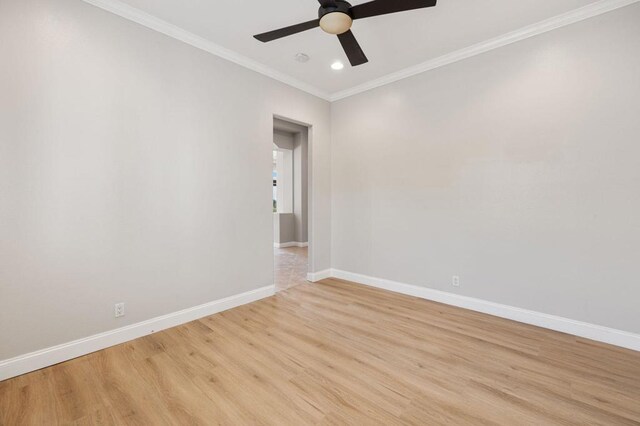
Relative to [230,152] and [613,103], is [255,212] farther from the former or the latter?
[613,103]

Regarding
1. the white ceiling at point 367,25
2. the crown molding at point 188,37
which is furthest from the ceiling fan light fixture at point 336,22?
the crown molding at point 188,37

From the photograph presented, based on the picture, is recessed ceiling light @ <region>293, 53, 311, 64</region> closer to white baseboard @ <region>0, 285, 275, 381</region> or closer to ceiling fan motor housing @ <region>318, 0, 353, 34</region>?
ceiling fan motor housing @ <region>318, 0, 353, 34</region>

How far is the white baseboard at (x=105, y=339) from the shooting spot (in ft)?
6.53

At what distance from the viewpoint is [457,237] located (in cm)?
328

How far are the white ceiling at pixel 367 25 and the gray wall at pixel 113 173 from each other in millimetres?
299

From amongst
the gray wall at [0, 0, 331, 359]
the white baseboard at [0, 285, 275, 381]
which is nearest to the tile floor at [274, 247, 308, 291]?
the gray wall at [0, 0, 331, 359]

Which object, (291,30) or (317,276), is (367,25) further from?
(317,276)

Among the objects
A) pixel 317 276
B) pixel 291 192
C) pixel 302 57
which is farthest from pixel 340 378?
pixel 291 192

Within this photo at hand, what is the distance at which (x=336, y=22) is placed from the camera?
1.99 meters

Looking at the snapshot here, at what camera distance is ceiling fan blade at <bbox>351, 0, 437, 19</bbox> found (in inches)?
72.0

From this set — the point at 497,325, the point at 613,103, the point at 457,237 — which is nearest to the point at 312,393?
the point at 497,325

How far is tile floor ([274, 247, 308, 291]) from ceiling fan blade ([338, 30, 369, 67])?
3.01 metres

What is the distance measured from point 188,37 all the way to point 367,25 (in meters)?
1.82

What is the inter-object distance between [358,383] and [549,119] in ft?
9.74
